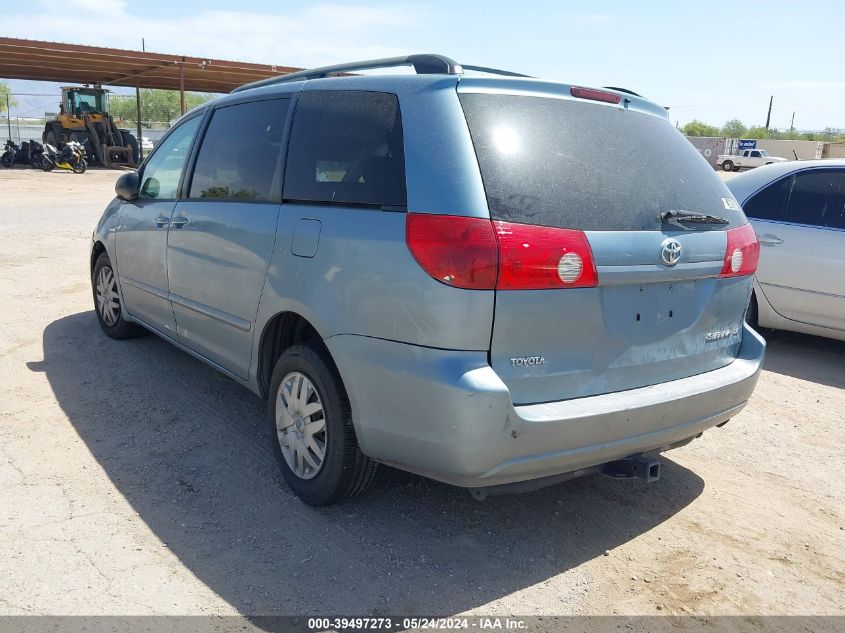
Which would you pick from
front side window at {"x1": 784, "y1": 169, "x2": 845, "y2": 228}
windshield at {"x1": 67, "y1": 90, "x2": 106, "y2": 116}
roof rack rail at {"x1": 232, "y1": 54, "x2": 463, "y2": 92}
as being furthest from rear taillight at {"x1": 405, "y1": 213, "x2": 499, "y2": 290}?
windshield at {"x1": 67, "y1": 90, "x2": 106, "y2": 116}

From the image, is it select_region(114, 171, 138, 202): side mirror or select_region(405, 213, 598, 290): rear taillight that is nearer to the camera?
select_region(405, 213, 598, 290): rear taillight

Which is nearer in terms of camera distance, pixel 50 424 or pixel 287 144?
pixel 287 144

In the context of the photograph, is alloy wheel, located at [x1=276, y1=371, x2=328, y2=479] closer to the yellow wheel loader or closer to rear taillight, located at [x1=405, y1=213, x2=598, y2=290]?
rear taillight, located at [x1=405, y1=213, x2=598, y2=290]

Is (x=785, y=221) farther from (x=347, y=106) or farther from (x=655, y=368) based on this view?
(x=347, y=106)

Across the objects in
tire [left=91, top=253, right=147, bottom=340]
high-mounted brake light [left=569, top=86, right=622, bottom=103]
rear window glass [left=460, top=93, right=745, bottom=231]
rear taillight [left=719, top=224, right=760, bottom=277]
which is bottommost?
tire [left=91, top=253, right=147, bottom=340]

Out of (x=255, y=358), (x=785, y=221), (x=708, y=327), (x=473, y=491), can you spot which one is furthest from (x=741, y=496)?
(x=785, y=221)

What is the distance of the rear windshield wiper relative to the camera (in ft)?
9.96

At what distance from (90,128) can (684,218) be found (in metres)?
33.1

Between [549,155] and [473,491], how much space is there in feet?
4.33

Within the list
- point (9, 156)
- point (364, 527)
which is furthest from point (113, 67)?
point (364, 527)

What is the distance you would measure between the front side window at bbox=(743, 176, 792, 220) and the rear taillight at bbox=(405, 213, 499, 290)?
470 centimetres

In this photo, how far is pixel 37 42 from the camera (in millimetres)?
24141

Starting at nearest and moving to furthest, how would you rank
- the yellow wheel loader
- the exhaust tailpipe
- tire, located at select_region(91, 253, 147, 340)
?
the exhaust tailpipe, tire, located at select_region(91, 253, 147, 340), the yellow wheel loader

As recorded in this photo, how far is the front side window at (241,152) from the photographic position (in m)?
3.78
